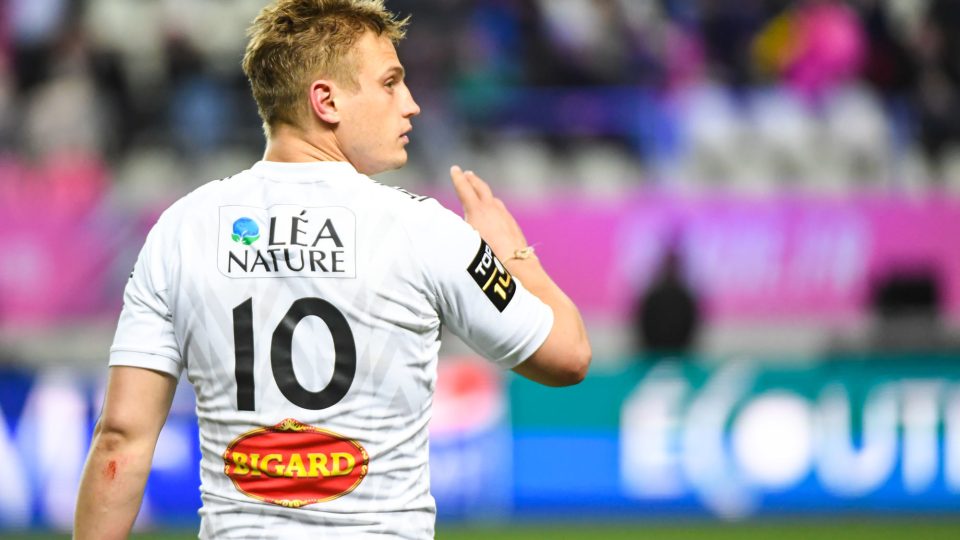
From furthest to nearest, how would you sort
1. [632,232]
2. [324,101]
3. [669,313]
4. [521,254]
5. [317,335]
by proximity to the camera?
1. [632,232]
2. [669,313]
3. [521,254]
4. [324,101]
5. [317,335]

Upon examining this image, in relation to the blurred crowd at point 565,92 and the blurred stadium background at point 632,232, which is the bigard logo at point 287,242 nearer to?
the blurred stadium background at point 632,232

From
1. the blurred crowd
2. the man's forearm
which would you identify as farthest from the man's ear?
the blurred crowd

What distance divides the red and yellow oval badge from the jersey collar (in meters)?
0.47

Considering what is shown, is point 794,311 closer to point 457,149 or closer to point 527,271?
point 457,149

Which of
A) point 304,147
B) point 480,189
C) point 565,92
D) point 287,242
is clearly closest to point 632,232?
point 565,92

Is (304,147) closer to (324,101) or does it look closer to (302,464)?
(324,101)

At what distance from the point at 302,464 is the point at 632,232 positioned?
8.83 m

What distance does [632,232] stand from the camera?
11.5 metres

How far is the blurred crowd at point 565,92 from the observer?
37.2ft

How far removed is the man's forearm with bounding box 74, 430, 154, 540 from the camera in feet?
9.30

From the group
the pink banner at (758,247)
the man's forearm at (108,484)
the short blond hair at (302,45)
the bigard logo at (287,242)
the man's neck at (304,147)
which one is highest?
the pink banner at (758,247)

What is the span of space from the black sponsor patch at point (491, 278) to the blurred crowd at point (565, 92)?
8.50m

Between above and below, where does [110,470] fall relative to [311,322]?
below

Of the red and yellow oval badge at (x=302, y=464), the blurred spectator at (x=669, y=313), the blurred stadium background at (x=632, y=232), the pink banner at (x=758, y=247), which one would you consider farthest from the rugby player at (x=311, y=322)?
the pink banner at (x=758, y=247)
